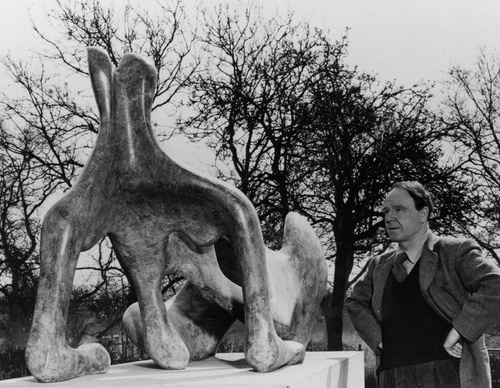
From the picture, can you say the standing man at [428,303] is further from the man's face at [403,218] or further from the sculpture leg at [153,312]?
the sculpture leg at [153,312]

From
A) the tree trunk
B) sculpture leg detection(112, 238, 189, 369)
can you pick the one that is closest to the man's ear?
sculpture leg detection(112, 238, 189, 369)

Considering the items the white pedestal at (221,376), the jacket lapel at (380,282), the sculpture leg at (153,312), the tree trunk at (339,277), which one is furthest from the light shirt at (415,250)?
the tree trunk at (339,277)

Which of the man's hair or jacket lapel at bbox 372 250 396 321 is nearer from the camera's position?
the man's hair

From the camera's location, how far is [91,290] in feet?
40.9

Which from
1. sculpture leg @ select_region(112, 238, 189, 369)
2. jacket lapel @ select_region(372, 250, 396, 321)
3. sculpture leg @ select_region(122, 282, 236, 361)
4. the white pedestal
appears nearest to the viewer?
the white pedestal

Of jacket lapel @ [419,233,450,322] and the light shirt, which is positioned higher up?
the light shirt

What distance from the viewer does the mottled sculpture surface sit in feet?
11.8

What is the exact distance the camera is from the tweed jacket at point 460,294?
3457mm

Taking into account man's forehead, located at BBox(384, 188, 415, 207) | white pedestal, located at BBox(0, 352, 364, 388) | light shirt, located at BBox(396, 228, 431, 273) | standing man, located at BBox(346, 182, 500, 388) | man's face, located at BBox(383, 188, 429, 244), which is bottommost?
white pedestal, located at BBox(0, 352, 364, 388)

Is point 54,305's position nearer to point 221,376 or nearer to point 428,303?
point 221,376

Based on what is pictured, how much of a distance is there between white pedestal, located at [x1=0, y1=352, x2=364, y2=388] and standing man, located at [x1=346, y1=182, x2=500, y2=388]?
462 mm

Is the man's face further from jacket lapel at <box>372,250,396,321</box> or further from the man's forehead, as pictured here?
jacket lapel at <box>372,250,396,321</box>

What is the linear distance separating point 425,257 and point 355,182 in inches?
364

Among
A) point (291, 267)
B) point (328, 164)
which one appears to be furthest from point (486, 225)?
point (291, 267)
